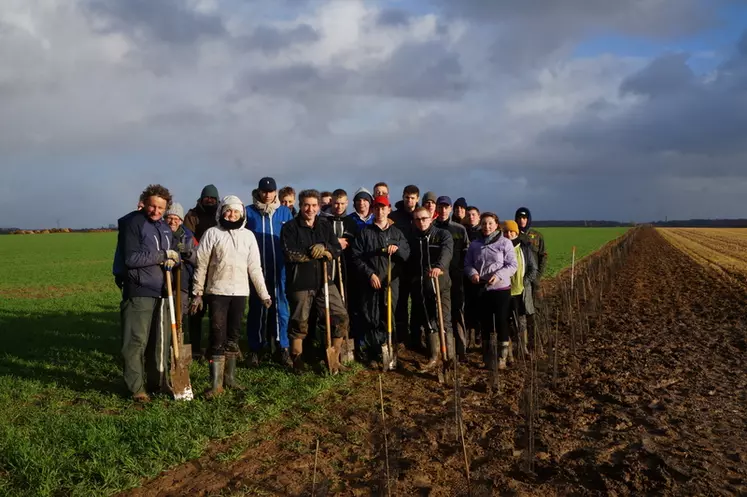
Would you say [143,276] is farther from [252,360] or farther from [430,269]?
[430,269]

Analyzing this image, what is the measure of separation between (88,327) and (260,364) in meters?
6.07

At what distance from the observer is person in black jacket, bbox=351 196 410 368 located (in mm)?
7234

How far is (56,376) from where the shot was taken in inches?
285

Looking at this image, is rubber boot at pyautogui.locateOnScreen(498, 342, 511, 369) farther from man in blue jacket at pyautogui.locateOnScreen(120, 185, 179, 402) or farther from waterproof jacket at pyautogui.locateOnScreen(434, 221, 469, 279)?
man in blue jacket at pyautogui.locateOnScreen(120, 185, 179, 402)

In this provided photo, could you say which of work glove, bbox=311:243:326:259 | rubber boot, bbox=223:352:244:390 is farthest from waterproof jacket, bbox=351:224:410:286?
rubber boot, bbox=223:352:244:390

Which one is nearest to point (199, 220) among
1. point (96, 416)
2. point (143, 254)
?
point (143, 254)

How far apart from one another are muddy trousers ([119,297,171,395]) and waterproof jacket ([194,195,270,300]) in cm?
51

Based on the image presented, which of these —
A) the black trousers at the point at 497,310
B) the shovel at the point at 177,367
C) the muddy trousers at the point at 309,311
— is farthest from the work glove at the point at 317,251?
the black trousers at the point at 497,310

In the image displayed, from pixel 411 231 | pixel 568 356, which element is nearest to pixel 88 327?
pixel 411 231

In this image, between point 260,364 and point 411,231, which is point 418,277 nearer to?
point 411,231

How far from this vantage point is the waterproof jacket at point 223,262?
20.3 feet

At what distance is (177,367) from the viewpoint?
5914 millimetres

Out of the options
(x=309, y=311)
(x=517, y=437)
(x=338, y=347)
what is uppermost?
(x=309, y=311)

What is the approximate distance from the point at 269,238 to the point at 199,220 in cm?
123
